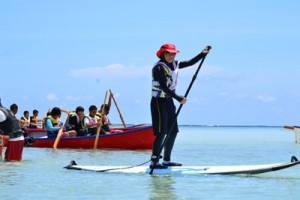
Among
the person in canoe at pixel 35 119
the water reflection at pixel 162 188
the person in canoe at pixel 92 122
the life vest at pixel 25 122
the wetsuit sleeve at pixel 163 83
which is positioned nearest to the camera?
the water reflection at pixel 162 188

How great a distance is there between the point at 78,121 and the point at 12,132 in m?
6.60

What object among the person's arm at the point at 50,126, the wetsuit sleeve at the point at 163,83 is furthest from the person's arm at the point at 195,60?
the person's arm at the point at 50,126

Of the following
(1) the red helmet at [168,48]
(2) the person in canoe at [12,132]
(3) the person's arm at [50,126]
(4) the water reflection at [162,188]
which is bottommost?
(4) the water reflection at [162,188]

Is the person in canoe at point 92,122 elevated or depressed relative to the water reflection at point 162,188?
elevated

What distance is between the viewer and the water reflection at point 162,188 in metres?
7.57

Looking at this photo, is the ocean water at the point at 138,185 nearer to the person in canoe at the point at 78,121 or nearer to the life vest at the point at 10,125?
the life vest at the point at 10,125

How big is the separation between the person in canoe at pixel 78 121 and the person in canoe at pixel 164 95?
8.71m

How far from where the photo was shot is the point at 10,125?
11.8m

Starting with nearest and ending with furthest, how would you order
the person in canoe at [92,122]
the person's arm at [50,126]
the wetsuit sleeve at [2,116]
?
1. the wetsuit sleeve at [2,116]
2. the person in canoe at [92,122]
3. the person's arm at [50,126]

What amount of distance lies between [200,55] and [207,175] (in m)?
1.74

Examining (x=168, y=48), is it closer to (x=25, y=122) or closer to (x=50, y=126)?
(x=50, y=126)

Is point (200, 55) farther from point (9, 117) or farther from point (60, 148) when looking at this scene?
point (60, 148)

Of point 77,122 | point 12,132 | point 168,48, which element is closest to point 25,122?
point 77,122

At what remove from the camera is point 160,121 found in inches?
368
